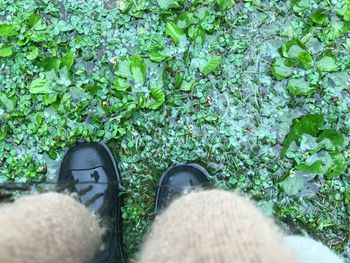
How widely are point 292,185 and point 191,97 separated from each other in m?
0.53

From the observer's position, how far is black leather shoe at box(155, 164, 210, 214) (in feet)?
5.94

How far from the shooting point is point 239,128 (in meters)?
1.90

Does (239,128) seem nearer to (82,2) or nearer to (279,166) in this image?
(279,166)

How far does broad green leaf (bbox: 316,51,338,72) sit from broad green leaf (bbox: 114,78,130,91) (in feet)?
2.50

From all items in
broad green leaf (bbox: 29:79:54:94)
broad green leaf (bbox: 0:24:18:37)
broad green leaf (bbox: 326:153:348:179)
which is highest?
broad green leaf (bbox: 0:24:18:37)

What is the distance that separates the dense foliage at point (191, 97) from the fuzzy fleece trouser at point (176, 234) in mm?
576

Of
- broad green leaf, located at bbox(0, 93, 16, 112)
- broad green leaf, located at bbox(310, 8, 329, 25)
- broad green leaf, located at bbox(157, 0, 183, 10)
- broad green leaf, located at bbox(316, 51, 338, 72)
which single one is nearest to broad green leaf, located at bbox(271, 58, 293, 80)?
broad green leaf, located at bbox(316, 51, 338, 72)

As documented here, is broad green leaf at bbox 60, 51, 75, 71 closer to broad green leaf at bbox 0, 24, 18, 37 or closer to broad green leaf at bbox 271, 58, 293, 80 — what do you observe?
broad green leaf at bbox 0, 24, 18, 37

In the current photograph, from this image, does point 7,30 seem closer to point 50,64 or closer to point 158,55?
point 50,64

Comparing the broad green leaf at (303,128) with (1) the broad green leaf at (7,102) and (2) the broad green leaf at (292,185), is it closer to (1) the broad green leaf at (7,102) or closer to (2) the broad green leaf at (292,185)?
(2) the broad green leaf at (292,185)

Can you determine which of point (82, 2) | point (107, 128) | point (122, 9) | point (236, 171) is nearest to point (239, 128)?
point (236, 171)

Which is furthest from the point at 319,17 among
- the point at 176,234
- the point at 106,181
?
the point at 176,234

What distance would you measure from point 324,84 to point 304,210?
0.50 m

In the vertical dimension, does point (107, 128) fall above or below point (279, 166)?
above
